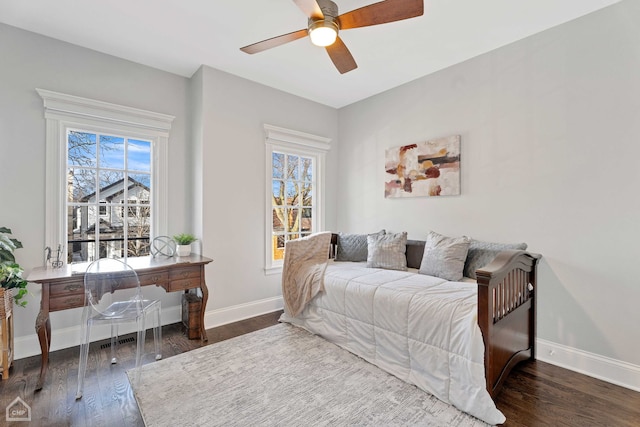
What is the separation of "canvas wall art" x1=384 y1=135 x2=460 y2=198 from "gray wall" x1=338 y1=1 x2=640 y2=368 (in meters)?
0.10

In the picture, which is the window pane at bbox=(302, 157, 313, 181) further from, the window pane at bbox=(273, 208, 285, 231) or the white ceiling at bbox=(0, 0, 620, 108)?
the white ceiling at bbox=(0, 0, 620, 108)

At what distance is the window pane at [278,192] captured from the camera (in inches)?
147

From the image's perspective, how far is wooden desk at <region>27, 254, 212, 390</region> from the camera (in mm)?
2012

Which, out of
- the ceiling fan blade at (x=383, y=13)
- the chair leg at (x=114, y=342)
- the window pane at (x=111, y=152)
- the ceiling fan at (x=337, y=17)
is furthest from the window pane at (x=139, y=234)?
the ceiling fan blade at (x=383, y=13)

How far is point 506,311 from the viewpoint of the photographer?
6.48 feet

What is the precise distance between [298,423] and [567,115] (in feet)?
9.55

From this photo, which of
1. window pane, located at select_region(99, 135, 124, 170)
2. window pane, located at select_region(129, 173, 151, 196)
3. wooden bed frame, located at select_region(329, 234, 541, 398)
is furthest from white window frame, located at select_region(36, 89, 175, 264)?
wooden bed frame, located at select_region(329, 234, 541, 398)

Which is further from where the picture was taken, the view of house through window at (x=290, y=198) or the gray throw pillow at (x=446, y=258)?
the view of house through window at (x=290, y=198)

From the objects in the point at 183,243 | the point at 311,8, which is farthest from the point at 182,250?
the point at 311,8

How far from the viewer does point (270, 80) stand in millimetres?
3363

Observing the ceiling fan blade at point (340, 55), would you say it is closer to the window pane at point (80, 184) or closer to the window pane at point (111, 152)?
the window pane at point (111, 152)

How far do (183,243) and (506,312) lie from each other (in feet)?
9.24

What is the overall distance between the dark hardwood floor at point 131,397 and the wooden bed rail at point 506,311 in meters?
0.15

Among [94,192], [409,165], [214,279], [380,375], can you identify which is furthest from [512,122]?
[94,192]
